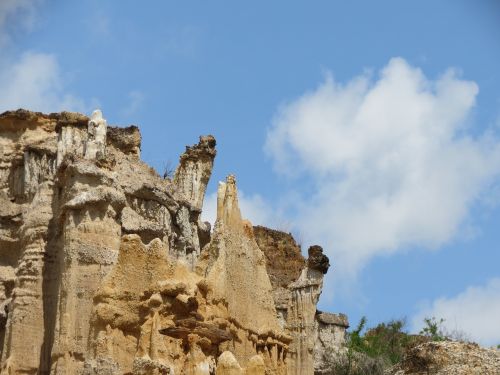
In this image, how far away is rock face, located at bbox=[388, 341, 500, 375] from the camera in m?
22.9

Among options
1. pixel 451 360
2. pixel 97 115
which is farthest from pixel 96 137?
pixel 451 360

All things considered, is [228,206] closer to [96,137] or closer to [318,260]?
[96,137]

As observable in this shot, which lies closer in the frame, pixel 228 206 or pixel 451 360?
pixel 228 206

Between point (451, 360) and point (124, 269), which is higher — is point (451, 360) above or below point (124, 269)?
below

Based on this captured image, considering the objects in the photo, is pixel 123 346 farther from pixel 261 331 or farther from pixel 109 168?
pixel 109 168

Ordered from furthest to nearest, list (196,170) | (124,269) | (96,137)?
(196,170) → (96,137) → (124,269)

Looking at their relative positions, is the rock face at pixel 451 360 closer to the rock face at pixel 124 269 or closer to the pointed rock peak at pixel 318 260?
the rock face at pixel 124 269

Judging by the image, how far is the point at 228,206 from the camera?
68.2 feet

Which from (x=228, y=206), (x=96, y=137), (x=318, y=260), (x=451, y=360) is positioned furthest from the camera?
(x=318, y=260)

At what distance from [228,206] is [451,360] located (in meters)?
5.76

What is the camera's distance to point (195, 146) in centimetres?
2998

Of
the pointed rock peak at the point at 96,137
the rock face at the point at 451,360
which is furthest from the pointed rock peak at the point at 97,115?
the rock face at the point at 451,360

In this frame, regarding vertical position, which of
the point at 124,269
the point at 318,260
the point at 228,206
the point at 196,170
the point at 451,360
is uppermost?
the point at 196,170

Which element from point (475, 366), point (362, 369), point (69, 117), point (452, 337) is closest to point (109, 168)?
point (69, 117)
